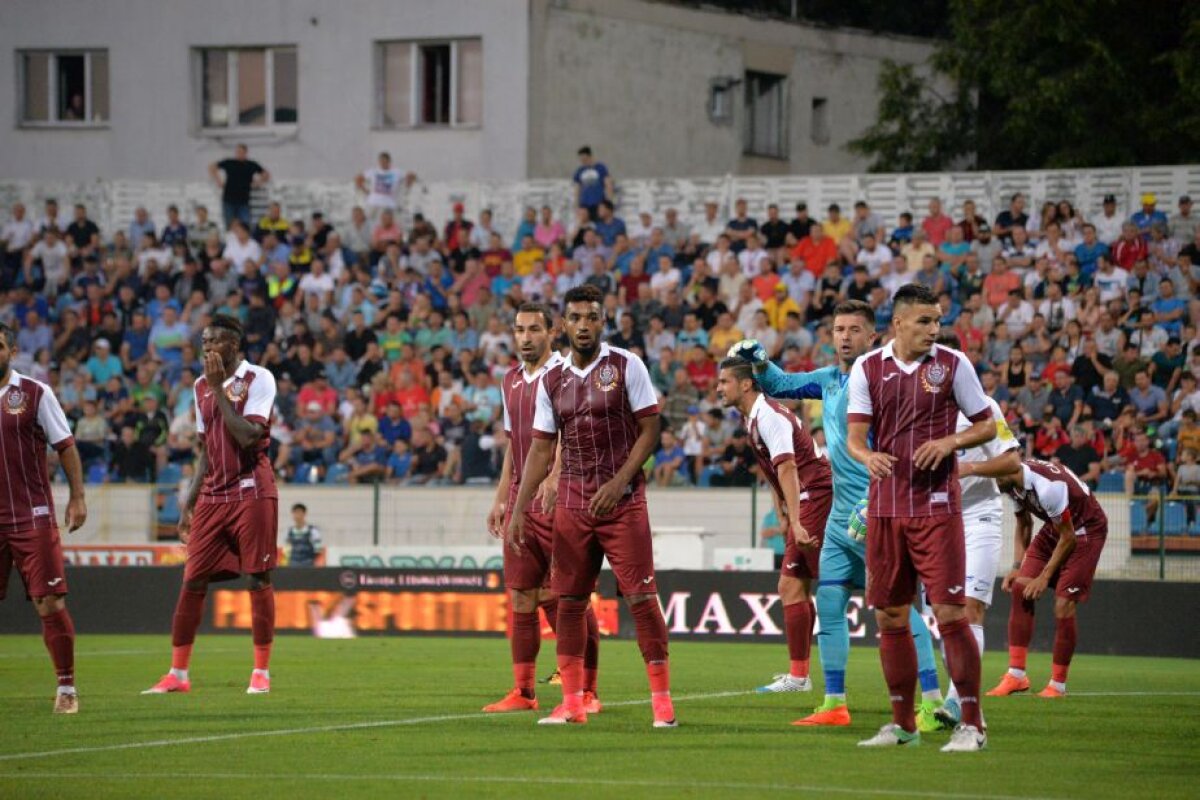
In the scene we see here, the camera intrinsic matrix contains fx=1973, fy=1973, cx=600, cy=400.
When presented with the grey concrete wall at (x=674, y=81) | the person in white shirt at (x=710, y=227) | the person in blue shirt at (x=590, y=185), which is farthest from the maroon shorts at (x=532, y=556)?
the grey concrete wall at (x=674, y=81)

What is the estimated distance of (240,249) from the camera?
32844 millimetres

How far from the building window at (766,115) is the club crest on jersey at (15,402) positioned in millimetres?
29600

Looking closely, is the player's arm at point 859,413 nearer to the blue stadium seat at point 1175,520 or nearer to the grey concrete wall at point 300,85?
the blue stadium seat at point 1175,520

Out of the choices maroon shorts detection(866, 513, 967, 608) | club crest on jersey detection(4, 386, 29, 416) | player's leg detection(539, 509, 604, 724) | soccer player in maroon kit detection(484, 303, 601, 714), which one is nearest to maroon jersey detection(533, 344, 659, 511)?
player's leg detection(539, 509, 604, 724)

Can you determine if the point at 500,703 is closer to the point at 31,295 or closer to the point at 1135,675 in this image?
the point at 1135,675

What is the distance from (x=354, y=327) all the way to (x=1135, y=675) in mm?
15474

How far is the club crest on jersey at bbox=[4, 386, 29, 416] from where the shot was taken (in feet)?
42.1

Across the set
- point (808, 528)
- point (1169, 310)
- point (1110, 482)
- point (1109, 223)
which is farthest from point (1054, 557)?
point (1109, 223)

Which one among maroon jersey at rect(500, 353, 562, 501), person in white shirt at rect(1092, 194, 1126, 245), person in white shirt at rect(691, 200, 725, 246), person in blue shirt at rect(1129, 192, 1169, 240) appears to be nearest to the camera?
maroon jersey at rect(500, 353, 562, 501)

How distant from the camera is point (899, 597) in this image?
1041cm

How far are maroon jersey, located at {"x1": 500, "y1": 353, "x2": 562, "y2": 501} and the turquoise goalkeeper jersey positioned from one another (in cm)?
155

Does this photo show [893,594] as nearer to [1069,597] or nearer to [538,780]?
[538,780]

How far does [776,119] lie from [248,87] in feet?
36.3

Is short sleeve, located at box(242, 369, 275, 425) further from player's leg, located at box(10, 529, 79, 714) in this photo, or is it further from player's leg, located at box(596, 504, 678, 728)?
player's leg, located at box(596, 504, 678, 728)
